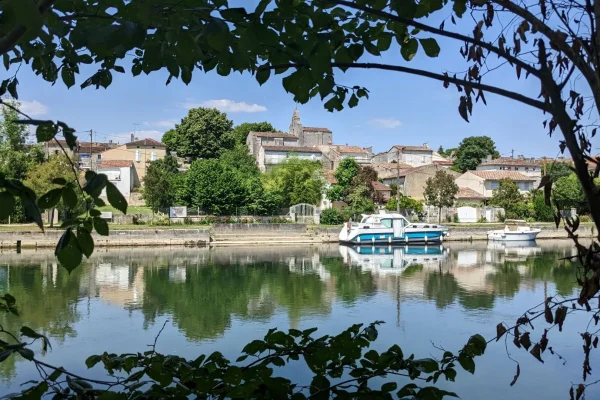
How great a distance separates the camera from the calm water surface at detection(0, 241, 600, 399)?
789 centimetres

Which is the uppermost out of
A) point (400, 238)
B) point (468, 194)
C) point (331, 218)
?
point (468, 194)

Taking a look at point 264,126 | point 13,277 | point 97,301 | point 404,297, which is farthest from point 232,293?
point 264,126

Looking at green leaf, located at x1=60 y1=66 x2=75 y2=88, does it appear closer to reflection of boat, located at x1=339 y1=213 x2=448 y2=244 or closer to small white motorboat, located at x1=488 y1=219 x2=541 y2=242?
reflection of boat, located at x1=339 y1=213 x2=448 y2=244

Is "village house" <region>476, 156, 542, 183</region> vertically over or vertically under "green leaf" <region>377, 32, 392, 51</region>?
over

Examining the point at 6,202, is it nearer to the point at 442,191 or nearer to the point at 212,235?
the point at 212,235

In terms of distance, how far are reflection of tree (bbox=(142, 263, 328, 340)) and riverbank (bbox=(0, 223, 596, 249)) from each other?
343 inches

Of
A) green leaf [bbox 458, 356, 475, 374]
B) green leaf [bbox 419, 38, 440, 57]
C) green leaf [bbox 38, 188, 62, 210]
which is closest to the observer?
green leaf [bbox 38, 188, 62, 210]

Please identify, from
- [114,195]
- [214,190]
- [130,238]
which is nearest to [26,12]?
[114,195]

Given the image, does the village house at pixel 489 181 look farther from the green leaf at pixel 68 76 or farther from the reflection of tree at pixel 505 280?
the green leaf at pixel 68 76

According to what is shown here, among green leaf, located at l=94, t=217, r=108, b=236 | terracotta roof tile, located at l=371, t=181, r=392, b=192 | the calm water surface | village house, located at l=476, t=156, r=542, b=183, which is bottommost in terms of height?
the calm water surface

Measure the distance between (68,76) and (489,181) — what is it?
150 feet

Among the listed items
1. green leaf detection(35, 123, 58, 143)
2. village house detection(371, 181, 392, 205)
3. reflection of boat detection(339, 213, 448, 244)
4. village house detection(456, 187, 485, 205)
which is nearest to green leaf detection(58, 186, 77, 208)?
green leaf detection(35, 123, 58, 143)

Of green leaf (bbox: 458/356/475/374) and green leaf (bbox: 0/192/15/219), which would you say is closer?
green leaf (bbox: 0/192/15/219)

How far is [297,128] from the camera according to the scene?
55.9 meters
